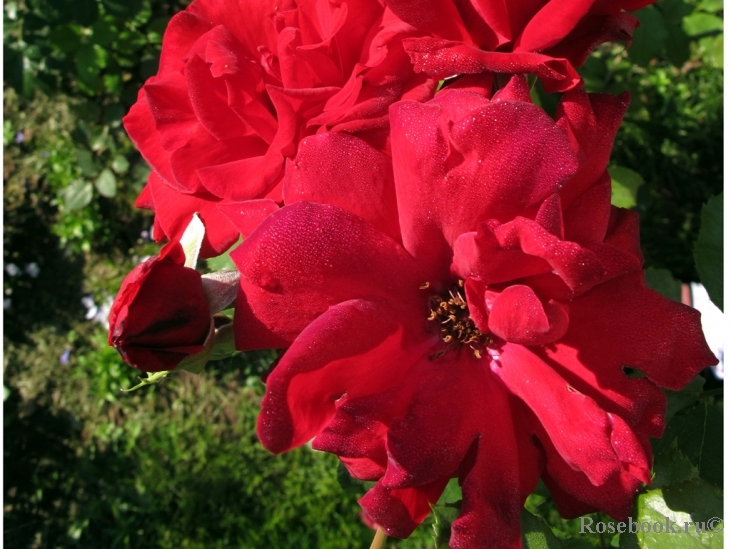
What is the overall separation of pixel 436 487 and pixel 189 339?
29 cm

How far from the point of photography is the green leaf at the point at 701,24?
4.57 ft

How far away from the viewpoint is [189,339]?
2.03 ft

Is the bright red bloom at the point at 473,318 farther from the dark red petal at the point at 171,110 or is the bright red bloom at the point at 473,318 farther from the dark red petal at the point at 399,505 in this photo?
the dark red petal at the point at 171,110

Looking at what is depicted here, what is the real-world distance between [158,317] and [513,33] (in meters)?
0.42

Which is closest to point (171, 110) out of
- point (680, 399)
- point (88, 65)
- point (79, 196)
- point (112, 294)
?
point (680, 399)

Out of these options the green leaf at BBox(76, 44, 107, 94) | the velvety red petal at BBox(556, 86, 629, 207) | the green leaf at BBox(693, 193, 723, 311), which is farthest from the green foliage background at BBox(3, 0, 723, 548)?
the velvety red petal at BBox(556, 86, 629, 207)

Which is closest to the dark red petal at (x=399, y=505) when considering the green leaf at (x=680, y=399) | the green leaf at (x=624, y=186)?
the green leaf at (x=680, y=399)

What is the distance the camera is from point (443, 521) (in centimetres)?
72

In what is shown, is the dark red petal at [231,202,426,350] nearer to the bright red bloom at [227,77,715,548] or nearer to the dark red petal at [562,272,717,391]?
the bright red bloom at [227,77,715,548]

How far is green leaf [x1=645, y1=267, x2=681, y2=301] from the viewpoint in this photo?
117 cm

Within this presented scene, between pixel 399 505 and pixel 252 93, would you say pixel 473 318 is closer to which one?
pixel 399 505

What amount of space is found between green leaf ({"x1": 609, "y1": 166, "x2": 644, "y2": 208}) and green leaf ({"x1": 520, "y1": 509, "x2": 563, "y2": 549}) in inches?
29.5

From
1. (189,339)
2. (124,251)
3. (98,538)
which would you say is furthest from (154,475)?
(189,339)

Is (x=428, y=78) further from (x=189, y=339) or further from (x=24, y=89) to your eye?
(x=24, y=89)
